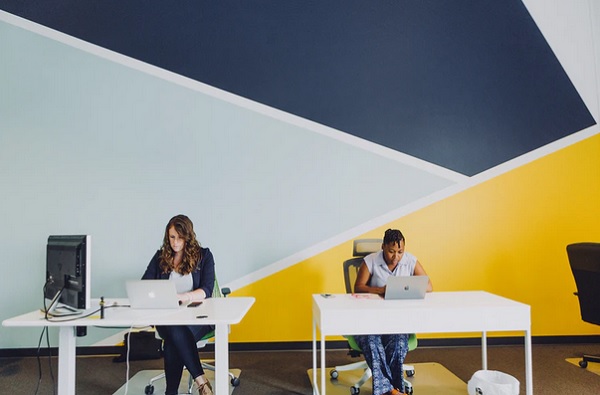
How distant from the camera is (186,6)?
4227 mm

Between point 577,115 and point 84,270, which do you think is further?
point 577,115

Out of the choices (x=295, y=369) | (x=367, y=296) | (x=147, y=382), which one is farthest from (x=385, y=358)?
(x=147, y=382)

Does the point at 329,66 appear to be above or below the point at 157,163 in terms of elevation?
above

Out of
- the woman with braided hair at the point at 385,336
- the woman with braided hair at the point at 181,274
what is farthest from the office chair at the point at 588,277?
the woman with braided hair at the point at 181,274

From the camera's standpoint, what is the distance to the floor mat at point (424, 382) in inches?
122

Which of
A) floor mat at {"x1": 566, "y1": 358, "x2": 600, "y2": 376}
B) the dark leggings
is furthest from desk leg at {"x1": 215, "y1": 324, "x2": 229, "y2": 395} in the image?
floor mat at {"x1": 566, "y1": 358, "x2": 600, "y2": 376}

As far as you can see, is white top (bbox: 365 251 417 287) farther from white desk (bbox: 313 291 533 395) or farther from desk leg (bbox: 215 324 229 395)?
desk leg (bbox: 215 324 229 395)

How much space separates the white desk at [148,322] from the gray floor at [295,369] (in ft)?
2.96

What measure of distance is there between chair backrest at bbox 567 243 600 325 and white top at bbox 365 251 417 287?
1.37 meters

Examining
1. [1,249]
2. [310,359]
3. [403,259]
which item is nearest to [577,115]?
[403,259]

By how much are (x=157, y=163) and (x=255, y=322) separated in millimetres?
1682

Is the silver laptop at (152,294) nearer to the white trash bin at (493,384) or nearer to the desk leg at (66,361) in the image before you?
the desk leg at (66,361)

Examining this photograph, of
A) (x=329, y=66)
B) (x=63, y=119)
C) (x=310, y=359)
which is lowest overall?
(x=310, y=359)

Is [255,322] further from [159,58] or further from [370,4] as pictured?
[370,4]
